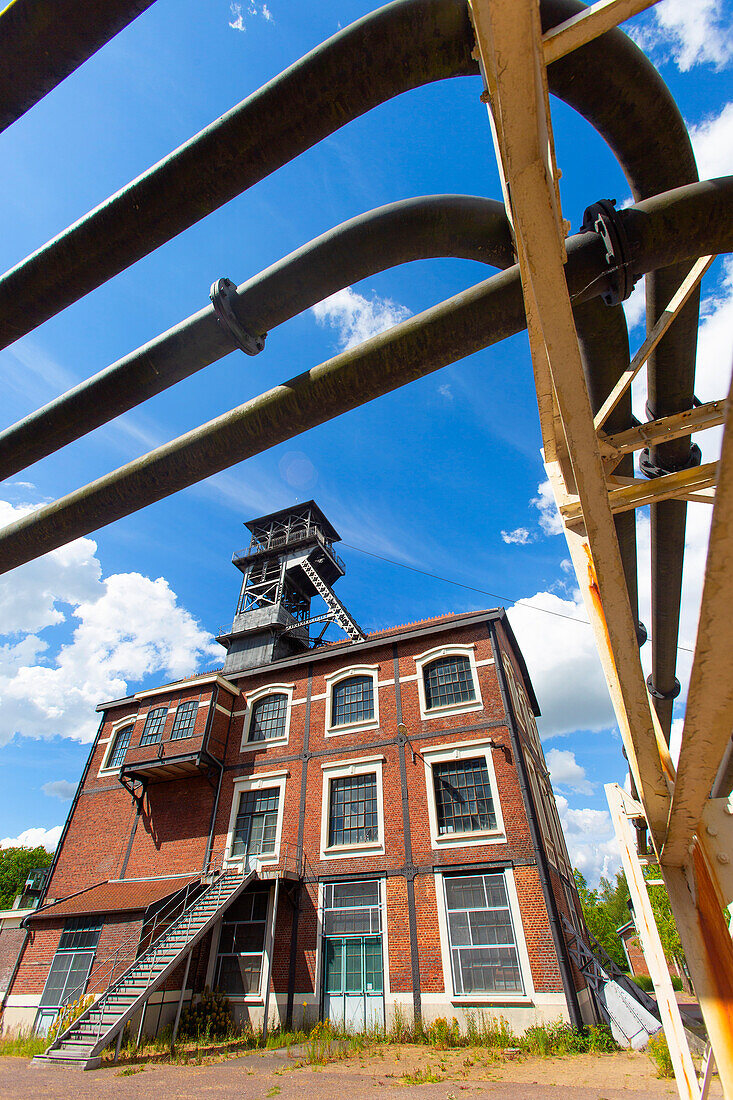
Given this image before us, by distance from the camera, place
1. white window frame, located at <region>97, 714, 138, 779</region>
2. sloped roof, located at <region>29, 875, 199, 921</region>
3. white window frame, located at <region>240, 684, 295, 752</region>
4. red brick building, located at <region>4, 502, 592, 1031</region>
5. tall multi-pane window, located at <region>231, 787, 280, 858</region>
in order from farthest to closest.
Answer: white window frame, located at <region>97, 714, 138, 779</region>, white window frame, located at <region>240, 684, 295, 752</region>, tall multi-pane window, located at <region>231, 787, 280, 858</region>, sloped roof, located at <region>29, 875, 199, 921</region>, red brick building, located at <region>4, 502, 592, 1031</region>

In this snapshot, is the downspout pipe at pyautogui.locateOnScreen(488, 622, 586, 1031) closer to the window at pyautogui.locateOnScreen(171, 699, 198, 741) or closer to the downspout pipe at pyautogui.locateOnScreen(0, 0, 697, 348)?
the window at pyautogui.locateOnScreen(171, 699, 198, 741)

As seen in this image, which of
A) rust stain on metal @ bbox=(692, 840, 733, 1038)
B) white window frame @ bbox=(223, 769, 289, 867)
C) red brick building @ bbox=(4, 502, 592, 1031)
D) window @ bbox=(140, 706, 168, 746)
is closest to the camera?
rust stain on metal @ bbox=(692, 840, 733, 1038)

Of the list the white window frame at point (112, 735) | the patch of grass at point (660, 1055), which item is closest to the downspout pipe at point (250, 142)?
the patch of grass at point (660, 1055)

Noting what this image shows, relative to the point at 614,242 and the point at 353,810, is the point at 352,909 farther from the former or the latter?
the point at 614,242

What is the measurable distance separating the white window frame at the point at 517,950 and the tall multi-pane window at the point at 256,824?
5.26 m

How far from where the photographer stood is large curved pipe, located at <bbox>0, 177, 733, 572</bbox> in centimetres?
195

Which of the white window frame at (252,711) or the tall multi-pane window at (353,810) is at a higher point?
the white window frame at (252,711)

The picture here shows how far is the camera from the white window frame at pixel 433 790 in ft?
43.5

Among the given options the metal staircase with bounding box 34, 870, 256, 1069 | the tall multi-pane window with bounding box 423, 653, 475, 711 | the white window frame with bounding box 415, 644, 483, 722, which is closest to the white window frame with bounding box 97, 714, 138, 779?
the metal staircase with bounding box 34, 870, 256, 1069

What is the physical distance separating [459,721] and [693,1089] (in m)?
12.5

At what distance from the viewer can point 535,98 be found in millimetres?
1341

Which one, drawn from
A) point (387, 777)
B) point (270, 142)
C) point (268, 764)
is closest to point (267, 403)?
point (270, 142)

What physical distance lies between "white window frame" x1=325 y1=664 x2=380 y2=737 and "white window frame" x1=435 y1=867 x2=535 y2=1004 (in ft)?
15.1

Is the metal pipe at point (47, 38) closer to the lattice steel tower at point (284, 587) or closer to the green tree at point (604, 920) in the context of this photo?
the lattice steel tower at point (284, 587)
